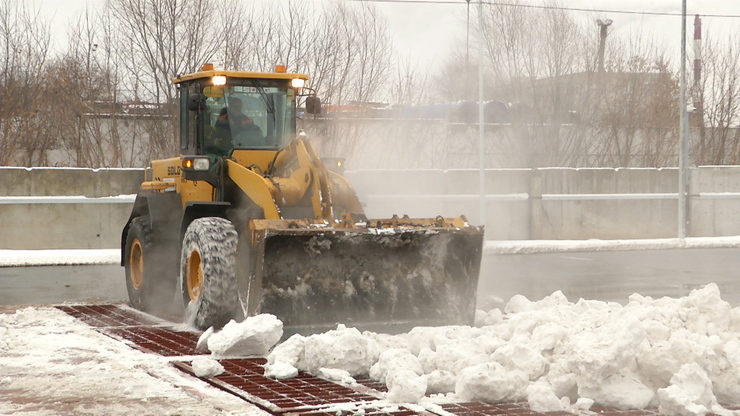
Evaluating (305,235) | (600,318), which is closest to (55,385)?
(305,235)

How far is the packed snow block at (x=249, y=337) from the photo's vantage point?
9414 millimetres

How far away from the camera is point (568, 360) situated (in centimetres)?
782

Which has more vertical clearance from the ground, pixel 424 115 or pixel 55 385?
pixel 424 115

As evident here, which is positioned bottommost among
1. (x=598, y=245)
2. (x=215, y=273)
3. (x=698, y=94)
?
(x=598, y=245)

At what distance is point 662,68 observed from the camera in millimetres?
33844

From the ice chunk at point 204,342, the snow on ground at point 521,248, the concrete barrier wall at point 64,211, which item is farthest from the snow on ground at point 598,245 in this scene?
the ice chunk at point 204,342

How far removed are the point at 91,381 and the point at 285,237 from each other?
8.36 ft

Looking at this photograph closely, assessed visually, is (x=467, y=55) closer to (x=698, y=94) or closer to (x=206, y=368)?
(x=698, y=94)

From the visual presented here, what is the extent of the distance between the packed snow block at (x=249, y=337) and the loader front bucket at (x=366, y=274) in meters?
0.78

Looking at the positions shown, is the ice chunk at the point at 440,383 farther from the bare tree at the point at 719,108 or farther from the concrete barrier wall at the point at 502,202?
the bare tree at the point at 719,108

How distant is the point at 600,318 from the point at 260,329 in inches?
117

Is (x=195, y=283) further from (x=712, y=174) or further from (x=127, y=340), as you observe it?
(x=712, y=174)

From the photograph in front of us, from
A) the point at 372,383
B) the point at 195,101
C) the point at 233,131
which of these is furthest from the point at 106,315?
the point at 372,383

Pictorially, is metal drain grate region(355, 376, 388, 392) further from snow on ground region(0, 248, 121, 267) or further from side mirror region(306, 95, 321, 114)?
snow on ground region(0, 248, 121, 267)
